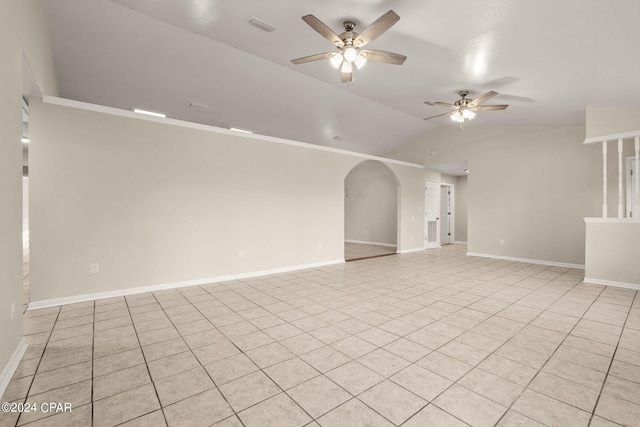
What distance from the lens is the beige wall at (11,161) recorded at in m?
1.94

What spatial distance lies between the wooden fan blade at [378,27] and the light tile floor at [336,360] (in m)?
2.86

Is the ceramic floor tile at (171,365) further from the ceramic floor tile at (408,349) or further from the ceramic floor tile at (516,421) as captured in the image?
the ceramic floor tile at (516,421)

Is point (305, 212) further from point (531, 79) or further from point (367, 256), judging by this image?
point (531, 79)

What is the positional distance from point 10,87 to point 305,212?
4397 mm

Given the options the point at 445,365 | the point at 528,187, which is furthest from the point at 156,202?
the point at 528,187

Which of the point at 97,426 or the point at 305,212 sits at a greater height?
the point at 305,212

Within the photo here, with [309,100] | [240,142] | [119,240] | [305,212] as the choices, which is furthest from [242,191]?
[309,100]

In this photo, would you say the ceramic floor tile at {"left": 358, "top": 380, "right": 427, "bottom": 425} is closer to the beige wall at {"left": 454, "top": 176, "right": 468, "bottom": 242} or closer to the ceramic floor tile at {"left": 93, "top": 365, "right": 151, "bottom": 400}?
the ceramic floor tile at {"left": 93, "top": 365, "right": 151, "bottom": 400}

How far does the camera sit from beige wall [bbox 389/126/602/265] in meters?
5.95

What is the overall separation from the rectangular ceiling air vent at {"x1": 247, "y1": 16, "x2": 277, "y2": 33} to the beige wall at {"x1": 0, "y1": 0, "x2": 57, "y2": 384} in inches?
78.8

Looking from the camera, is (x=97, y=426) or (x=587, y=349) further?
(x=587, y=349)

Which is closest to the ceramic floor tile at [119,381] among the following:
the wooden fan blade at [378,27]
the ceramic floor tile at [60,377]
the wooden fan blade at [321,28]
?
the ceramic floor tile at [60,377]

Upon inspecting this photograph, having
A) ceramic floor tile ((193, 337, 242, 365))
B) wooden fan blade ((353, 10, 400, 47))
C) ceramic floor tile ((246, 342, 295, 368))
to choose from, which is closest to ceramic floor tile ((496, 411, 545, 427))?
ceramic floor tile ((246, 342, 295, 368))

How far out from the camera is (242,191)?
5.01 metres
